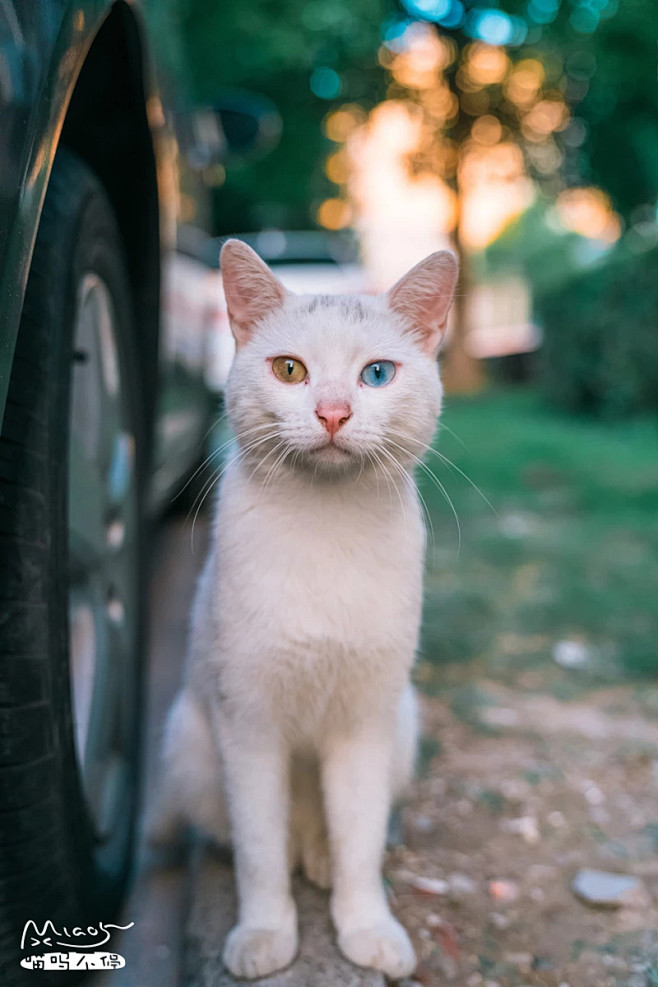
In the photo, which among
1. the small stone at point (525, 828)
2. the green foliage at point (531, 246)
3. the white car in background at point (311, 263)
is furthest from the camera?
the green foliage at point (531, 246)

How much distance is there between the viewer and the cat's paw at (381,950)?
151 centimetres

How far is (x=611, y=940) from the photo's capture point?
1.70 metres

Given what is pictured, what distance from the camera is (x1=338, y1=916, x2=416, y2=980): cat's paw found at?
1515 millimetres

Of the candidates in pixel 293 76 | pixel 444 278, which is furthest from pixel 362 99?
pixel 444 278

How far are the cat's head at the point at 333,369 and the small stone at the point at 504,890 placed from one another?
100cm

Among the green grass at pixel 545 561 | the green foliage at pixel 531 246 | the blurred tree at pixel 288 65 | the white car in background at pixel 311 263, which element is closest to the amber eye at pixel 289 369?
the green grass at pixel 545 561

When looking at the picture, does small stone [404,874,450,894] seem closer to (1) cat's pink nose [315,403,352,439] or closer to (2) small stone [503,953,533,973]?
(2) small stone [503,953,533,973]

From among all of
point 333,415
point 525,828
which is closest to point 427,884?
point 525,828

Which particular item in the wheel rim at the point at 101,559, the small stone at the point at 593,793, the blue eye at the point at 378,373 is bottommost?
the small stone at the point at 593,793

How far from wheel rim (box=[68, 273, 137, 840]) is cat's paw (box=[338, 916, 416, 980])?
→ 501 millimetres

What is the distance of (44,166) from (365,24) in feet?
33.2

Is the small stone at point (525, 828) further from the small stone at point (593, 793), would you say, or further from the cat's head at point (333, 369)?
the cat's head at point (333, 369)

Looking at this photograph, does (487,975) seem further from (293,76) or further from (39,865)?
(293,76)
